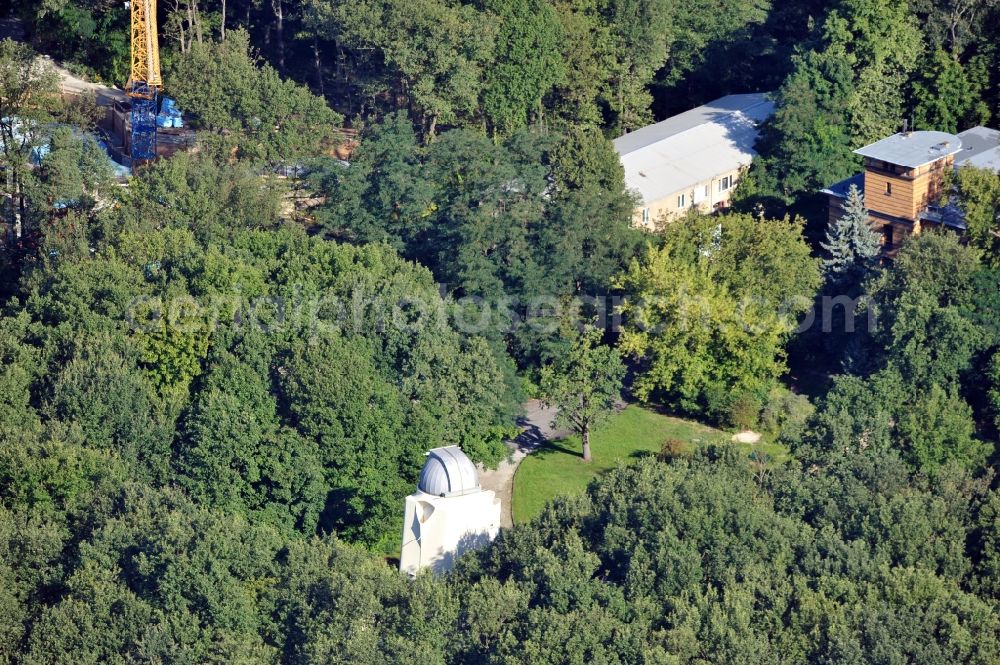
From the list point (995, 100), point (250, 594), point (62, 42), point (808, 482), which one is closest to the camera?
point (250, 594)

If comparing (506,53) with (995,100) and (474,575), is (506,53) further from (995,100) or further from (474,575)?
(474,575)

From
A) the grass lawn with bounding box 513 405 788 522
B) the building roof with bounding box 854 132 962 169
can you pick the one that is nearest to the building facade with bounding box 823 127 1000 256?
the building roof with bounding box 854 132 962 169

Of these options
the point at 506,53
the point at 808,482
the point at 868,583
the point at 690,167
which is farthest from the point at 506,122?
the point at 868,583

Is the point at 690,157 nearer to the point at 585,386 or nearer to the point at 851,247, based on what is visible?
the point at 851,247

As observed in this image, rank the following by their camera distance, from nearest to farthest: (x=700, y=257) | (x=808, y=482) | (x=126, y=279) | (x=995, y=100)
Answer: (x=808, y=482) < (x=126, y=279) < (x=700, y=257) < (x=995, y=100)

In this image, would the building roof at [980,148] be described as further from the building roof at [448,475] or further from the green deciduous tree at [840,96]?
the building roof at [448,475]
